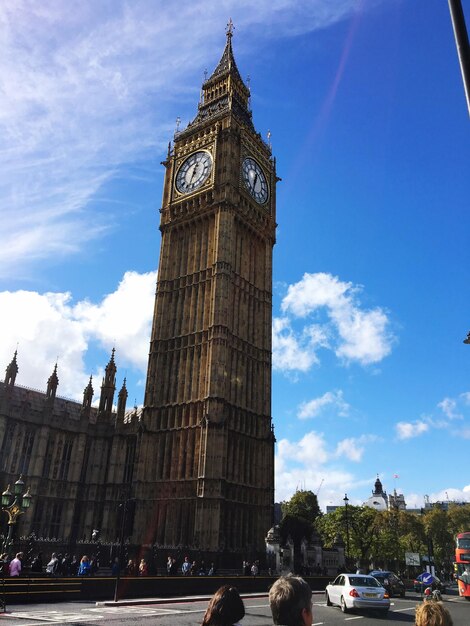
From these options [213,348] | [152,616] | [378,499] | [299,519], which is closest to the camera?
[152,616]

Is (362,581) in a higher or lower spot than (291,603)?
lower

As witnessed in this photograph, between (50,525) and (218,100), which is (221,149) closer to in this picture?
(218,100)

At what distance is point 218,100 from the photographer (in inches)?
2579

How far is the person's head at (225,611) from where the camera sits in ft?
12.7

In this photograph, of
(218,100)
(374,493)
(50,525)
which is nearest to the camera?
(50,525)

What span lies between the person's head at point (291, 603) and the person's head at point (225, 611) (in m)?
0.25

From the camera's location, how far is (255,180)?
2399 inches

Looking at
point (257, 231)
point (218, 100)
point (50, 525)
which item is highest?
point (218, 100)

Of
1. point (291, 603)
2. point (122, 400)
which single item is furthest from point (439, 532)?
point (291, 603)

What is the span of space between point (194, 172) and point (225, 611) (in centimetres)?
5884

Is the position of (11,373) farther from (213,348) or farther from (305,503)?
(305,503)

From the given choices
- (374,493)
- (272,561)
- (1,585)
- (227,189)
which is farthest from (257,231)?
(374,493)

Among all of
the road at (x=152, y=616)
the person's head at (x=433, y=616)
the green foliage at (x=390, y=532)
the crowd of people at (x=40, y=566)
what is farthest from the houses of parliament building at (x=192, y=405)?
the person's head at (x=433, y=616)

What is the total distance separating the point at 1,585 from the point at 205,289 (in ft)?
126
